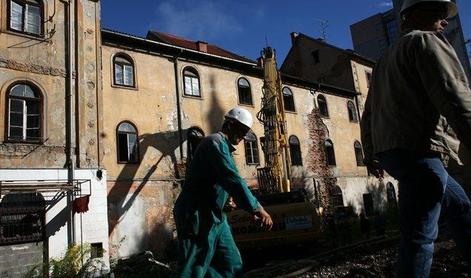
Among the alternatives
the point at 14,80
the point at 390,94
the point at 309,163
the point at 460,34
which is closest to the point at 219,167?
the point at 390,94

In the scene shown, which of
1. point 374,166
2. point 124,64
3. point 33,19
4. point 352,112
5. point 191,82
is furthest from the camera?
point 352,112

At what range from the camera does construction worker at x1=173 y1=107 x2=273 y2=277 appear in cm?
320

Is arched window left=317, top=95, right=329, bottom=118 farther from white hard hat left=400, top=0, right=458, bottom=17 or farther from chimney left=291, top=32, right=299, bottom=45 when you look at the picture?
white hard hat left=400, top=0, right=458, bottom=17

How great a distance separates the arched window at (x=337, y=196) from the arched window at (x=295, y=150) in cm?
314

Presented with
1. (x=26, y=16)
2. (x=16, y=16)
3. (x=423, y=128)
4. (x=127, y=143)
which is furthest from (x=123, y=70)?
(x=423, y=128)

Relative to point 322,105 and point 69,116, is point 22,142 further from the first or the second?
point 322,105

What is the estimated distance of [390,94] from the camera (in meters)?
2.46

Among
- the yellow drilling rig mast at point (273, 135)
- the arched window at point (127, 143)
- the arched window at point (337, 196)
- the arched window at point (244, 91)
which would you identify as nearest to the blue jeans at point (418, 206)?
the yellow drilling rig mast at point (273, 135)

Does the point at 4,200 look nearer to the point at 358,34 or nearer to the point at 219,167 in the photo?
the point at 219,167

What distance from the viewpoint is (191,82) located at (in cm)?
2011

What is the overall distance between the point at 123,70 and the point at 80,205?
6.68 meters

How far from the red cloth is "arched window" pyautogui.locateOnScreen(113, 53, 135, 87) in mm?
5706

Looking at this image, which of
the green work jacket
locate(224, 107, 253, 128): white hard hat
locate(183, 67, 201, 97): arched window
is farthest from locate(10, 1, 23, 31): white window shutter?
the green work jacket

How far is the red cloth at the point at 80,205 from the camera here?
1338 cm
